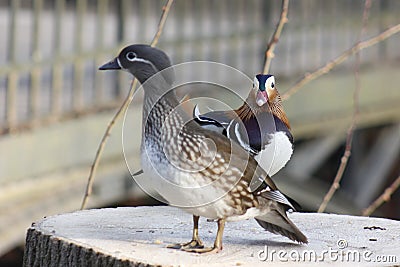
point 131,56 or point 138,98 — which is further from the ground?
point 131,56

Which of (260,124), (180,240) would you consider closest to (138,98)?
(180,240)

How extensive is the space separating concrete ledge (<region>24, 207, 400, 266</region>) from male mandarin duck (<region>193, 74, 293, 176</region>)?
20 cm

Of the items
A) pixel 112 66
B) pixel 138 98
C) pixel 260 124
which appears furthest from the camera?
pixel 138 98

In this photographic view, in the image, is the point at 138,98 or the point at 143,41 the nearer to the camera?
the point at 138,98

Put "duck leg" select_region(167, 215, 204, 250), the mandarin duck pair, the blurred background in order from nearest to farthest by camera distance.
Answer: the mandarin duck pair < "duck leg" select_region(167, 215, 204, 250) < the blurred background

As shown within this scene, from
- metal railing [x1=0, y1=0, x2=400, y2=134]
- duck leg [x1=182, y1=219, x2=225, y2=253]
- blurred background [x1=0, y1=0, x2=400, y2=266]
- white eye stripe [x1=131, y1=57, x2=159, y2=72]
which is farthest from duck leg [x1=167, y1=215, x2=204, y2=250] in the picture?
metal railing [x1=0, y1=0, x2=400, y2=134]

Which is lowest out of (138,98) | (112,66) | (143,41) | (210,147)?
(138,98)

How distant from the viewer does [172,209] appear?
2510 mm

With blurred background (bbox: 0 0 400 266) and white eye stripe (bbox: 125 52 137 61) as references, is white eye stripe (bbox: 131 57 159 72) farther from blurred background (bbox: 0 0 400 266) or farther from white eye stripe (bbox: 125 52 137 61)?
blurred background (bbox: 0 0 400 266)

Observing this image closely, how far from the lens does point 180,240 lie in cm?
216

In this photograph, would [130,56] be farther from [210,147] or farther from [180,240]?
[180,240]

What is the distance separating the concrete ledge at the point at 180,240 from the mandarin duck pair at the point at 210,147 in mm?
91

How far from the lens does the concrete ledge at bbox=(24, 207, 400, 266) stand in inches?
78.4

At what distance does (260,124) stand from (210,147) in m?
0.10
